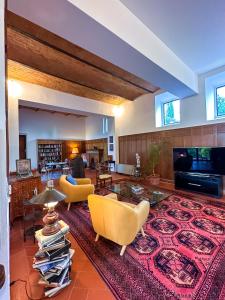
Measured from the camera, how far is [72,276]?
1746mm

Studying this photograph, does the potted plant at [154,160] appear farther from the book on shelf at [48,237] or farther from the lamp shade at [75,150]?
the lamp shade at [75,150]

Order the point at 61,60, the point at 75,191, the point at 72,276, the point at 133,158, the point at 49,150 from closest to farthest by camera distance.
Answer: the point at 72,276 < the point at 75,191 < the point at 61,60 < the point at 133,158 < the point at 49,150

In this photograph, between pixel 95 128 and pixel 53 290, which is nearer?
pixel 53 290

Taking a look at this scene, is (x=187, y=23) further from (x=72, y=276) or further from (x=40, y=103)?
(x=40, y=103)

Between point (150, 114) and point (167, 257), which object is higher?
point (150, 114)

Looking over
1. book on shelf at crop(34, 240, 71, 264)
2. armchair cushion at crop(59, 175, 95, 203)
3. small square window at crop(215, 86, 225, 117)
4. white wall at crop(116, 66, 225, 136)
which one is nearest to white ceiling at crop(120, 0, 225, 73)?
small square window at crop(215, 86, 225, 117)

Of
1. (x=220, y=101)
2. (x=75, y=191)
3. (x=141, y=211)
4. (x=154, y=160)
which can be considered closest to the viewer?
(x=141, y=211)

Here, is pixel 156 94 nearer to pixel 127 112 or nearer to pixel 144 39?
pixel 127 112

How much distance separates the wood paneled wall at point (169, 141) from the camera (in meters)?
4.51

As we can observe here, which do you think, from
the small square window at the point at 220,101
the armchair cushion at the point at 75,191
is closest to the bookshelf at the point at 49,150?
the armchair cushion at the point at 75,191

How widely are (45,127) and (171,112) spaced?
7935mm

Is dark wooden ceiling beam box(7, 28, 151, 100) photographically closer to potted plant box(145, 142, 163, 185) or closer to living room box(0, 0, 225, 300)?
living room box(0, 0, 225, 300)

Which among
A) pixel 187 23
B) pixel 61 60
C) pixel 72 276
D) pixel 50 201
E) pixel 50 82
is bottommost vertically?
pixel 72 276

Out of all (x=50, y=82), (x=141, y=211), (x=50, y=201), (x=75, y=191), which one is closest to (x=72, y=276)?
(x=50, y=201)
